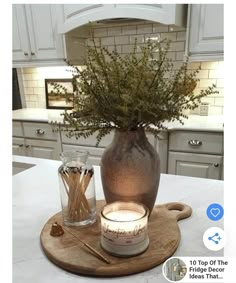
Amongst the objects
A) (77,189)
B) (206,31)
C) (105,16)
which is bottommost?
(77,189)

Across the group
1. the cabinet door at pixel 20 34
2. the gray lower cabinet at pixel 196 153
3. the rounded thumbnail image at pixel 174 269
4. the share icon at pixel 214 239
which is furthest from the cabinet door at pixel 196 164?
the cabinet door at pixel 20 34

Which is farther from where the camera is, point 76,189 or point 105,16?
point 105,16

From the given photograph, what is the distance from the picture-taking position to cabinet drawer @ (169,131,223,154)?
182 centimetres

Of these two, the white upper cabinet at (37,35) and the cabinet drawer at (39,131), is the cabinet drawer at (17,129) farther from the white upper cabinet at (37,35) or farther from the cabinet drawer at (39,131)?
the white upper cabinet at (37,35)

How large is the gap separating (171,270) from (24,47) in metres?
2.43

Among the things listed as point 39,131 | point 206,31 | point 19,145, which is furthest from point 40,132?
point 206,31

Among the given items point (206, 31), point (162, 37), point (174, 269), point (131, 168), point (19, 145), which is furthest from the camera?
point (19, 145)

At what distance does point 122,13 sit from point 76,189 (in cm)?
163

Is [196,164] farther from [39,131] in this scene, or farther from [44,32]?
[44,32]

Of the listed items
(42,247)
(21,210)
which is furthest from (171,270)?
(21,210)

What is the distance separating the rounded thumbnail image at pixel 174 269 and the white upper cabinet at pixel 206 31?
1.67 metres

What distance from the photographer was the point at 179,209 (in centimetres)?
80

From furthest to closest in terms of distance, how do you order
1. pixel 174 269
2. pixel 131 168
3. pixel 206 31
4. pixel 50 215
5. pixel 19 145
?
pixel 19 145, pixel 206 31, pixel 50 215, pixel 131 168, pixel 174 269
